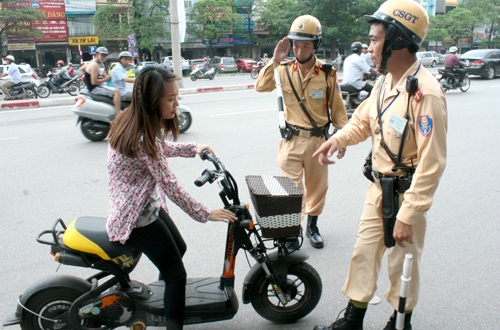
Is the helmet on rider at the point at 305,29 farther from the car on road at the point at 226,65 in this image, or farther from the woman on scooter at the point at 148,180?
the car on road at the point at 226,65

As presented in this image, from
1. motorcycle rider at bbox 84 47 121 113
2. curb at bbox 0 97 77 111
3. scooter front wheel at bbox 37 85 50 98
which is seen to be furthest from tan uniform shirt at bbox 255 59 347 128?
scooter front wheel at bbox 37 85 50 98

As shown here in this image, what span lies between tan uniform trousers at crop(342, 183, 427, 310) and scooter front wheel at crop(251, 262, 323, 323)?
28cm

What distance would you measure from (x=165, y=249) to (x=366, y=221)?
108cm

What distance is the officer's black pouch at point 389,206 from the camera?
82.9 inches

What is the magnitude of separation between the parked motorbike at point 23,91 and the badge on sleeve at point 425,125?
47.7 ft

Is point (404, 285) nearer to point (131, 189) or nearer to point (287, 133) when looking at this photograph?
point (131, 189)

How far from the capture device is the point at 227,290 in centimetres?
246

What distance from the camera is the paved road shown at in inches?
110

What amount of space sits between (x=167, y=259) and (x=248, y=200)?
2.51 meters

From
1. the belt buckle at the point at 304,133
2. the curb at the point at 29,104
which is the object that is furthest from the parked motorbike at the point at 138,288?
the curb at the point at 29,104

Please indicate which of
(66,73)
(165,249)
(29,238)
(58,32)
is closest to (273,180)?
(165,249)

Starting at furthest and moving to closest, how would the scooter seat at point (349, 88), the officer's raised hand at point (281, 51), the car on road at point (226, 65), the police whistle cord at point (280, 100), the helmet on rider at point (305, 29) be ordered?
1. the car on road at point (226, 65)
2. the scooter seat at point (349, 88)
3. the officer's raised hand at point (281, 51)
4. the police whistle cord at point (280, 100)
5. the helmet on rider at point (305, 29)

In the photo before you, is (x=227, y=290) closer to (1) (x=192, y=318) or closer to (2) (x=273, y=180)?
(1) (x=192, y=318)

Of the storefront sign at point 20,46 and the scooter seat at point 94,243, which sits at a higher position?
the storefront sign at point 20,46
